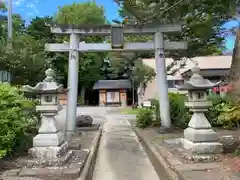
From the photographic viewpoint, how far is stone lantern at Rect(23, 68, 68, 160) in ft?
25.4

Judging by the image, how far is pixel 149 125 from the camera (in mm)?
16188

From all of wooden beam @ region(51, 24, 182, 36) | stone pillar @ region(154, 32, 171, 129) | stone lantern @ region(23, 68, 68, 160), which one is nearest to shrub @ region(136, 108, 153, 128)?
stone pillar @ region(154, 32, 171, 129)

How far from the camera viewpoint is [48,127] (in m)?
8.02

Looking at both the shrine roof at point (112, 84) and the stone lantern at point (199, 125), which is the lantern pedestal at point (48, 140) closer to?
the stone lantern at point (199, 125)

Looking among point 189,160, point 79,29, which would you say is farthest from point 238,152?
point 79,29

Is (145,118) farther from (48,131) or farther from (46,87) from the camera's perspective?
(48,131)

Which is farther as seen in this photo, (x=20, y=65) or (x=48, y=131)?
(x=20, y=65)

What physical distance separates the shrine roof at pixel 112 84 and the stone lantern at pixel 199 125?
42910mm

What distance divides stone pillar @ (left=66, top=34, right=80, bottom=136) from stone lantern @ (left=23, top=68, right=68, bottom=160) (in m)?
5.21

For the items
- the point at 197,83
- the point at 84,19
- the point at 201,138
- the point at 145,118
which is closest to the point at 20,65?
the point at 145,118

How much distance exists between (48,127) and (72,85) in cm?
597

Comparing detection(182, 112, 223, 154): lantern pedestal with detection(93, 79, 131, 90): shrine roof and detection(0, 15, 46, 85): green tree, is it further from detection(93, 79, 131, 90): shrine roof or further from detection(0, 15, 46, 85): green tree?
detection(93, 79, 131, 90): shrine roof

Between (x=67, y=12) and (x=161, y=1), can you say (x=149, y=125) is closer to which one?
(x=161, y=1)

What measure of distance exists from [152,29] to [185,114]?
3.70 metres
